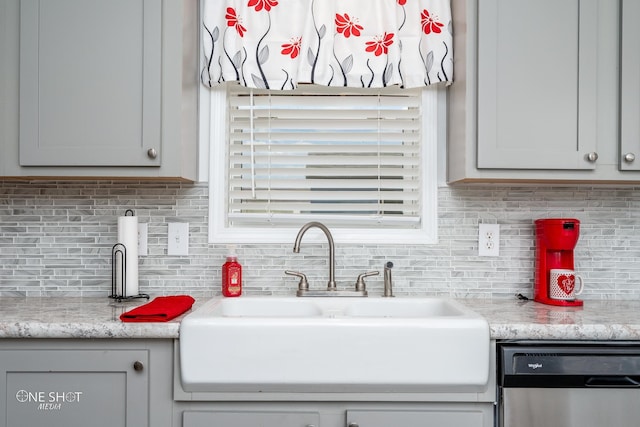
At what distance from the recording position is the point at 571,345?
4.57 ft

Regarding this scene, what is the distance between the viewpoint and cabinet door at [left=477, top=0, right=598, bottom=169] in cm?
168

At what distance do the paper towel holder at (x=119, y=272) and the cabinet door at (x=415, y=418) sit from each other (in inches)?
37.6

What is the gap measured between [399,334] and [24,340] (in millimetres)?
1086

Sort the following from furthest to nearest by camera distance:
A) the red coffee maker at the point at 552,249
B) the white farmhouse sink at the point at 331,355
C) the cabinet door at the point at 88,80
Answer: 1. the red coffee maker at the point at 552,249
2. the cabinet door at the point at 88,80
3. the white farmhouse sink at the point at 331,355

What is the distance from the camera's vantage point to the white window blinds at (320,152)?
2012 mm

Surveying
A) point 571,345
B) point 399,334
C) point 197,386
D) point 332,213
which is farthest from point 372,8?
point 197,386

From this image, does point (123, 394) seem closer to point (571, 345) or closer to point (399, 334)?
point (399, 334)

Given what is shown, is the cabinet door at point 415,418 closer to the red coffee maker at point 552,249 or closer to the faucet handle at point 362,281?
the faucet handle at point 362,281

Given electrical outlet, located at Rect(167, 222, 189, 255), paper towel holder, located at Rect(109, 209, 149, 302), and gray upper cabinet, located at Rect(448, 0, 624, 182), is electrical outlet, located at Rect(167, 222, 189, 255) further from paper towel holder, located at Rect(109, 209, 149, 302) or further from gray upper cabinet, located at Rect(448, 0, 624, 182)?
gray upper cabinet, located at Rect(448, 0, 624, 182)

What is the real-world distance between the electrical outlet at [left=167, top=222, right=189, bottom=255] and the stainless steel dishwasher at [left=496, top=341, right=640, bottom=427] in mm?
1275

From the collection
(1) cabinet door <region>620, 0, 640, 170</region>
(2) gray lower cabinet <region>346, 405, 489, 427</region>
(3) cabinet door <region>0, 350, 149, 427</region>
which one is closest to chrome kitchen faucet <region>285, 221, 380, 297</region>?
(2) gray lower cabinet <region>346, 405, 489, 427</region>

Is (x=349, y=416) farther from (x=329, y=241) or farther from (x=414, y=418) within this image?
(x=329, y=241)

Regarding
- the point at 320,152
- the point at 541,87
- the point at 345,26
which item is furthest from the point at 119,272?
the point at 541,87

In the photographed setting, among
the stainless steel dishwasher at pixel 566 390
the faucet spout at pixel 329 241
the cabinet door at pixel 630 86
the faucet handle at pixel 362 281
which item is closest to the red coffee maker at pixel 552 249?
the cabinet door at pixel 630 86
